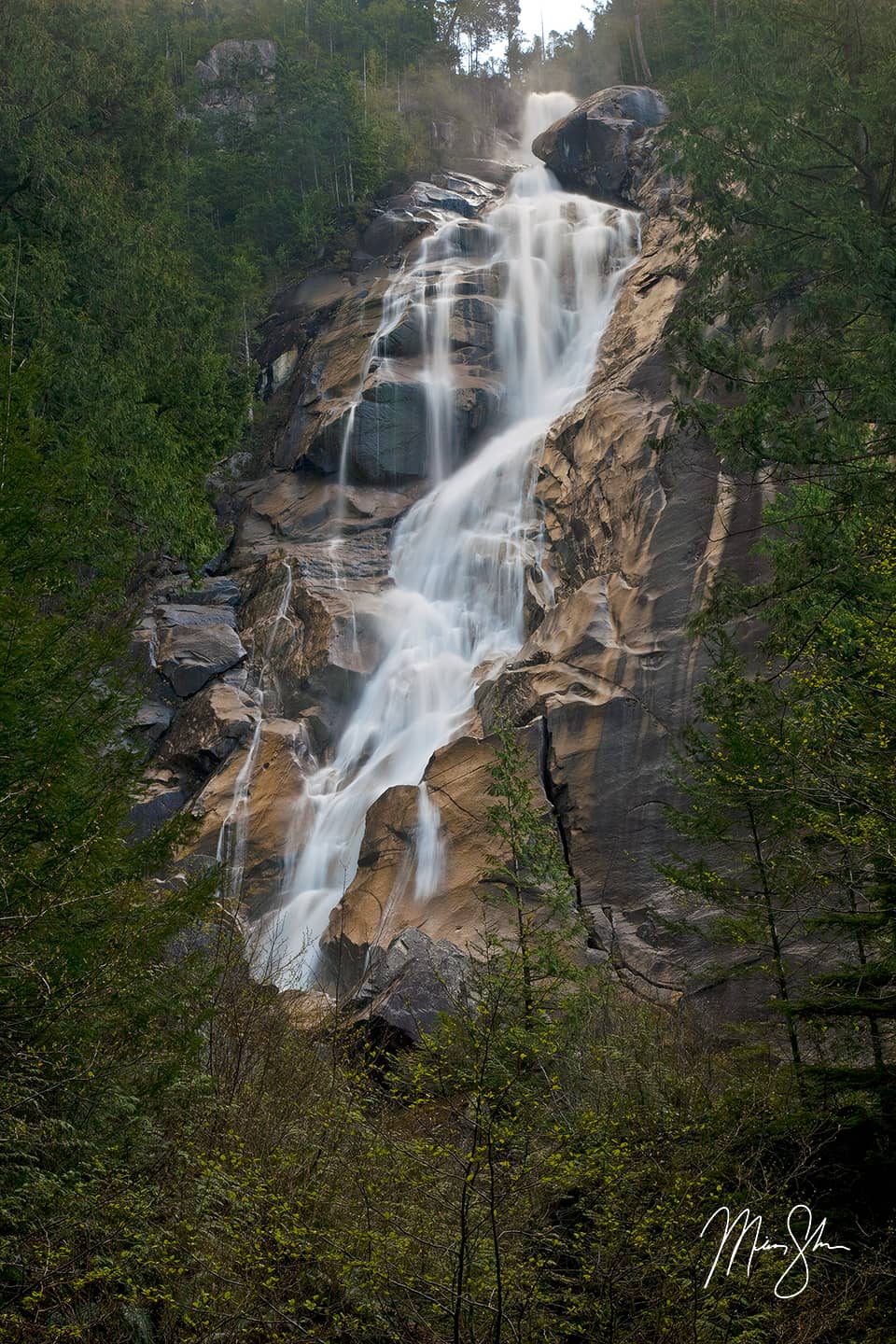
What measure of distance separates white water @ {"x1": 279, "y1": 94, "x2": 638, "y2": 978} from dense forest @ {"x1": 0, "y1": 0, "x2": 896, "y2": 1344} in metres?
4.84

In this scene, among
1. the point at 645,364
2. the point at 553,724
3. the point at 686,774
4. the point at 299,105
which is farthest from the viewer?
the point at 299,105

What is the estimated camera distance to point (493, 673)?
23.8m

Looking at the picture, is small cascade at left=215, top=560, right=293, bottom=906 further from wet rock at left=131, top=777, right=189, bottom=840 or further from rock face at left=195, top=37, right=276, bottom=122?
rock face at left=195, top=37, right=276, bottom=122

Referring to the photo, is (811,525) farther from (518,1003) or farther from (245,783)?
(245,783)

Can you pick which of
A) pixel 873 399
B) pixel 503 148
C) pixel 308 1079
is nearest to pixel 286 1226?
pixel 308 1079

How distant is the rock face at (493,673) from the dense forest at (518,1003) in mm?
1356

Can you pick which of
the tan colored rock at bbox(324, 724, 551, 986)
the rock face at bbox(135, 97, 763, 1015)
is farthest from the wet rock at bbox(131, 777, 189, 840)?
the tan colored rock at bbox(324, 724, 551, 986)

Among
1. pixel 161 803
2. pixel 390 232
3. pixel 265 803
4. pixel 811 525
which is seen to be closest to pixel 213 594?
pixel 161 803

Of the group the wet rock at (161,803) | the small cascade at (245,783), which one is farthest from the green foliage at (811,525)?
the wet rock at (161,803)

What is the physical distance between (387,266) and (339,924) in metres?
27.0

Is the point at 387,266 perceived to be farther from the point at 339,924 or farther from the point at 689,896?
the point at 689,896

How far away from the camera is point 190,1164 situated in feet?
23.6
